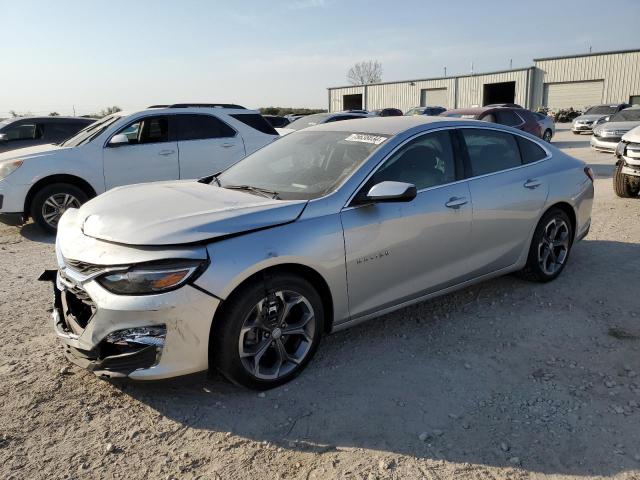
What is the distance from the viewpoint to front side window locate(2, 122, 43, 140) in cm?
1155

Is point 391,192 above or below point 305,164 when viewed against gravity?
below

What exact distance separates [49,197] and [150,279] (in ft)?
17.2

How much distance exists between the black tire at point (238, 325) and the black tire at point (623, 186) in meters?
7.91

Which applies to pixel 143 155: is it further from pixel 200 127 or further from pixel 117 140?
pixel 200 127

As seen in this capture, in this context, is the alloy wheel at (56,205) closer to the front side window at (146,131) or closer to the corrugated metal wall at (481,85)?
the front side window at (146,131)

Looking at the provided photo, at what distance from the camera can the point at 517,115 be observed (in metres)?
16.3

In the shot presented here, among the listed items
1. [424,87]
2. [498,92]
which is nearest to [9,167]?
[424,87]

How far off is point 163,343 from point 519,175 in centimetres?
337

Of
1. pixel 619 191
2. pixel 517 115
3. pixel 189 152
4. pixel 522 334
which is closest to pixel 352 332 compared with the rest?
pixel 522 334

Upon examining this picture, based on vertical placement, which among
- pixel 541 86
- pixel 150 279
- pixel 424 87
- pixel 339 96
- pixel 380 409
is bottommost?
pixel 380 409

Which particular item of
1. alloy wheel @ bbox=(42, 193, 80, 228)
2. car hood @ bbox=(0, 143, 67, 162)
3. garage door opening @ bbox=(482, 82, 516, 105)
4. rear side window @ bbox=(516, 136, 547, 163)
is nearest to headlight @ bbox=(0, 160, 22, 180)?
car hood @ bbox=(0, 143, 67, 162)

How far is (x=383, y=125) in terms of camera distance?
4234 mm

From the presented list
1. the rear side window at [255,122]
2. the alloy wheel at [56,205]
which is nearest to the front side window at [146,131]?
the alloy wheel at [56,205]

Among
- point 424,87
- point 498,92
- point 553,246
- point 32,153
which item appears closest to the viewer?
point 553,246
